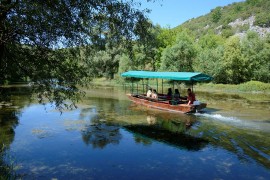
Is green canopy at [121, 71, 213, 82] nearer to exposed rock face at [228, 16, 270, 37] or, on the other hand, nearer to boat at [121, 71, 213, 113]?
boat at [121, 71, 213, 113]

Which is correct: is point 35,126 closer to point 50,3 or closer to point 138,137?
point 138,137

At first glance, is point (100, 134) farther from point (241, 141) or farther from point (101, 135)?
point (241, 141)

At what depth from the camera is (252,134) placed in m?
16.6

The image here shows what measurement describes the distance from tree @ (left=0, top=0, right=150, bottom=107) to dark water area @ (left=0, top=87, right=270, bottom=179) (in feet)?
4.90

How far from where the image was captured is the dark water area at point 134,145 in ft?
36.8

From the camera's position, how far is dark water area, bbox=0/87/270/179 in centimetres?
1121

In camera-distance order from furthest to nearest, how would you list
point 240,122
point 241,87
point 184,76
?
point 241,87, point 184,76, point 240,122

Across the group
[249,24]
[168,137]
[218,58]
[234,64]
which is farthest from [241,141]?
[249,24]

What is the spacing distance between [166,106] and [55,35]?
16917mm

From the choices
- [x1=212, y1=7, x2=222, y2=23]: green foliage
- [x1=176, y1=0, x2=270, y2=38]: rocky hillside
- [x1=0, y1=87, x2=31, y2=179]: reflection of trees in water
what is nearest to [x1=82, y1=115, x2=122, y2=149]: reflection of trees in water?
[x1=0, y1=87, x2=31, y2=179]: reflection of trees in water

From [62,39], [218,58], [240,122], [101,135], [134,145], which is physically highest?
[218,58]

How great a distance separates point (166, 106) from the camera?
82.5 feet

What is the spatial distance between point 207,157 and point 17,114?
16.5 m

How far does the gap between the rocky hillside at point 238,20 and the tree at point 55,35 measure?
89.9 metres
